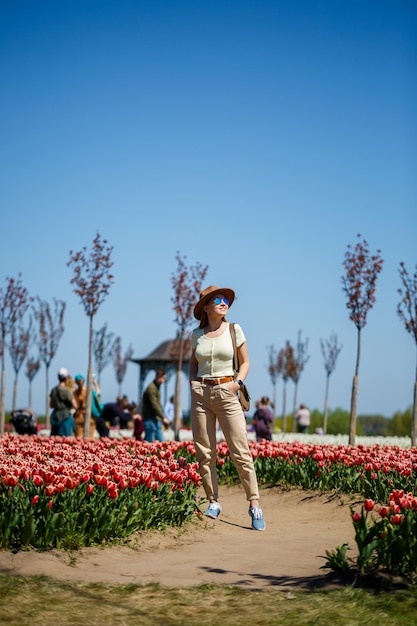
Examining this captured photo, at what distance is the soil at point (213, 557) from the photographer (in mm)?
6066

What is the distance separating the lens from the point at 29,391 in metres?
36.6

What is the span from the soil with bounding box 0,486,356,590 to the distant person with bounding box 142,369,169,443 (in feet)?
25.1

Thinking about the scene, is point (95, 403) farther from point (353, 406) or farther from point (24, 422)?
point (353, 406)

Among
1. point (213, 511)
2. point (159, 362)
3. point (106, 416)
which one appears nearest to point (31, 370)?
point (159, 362)

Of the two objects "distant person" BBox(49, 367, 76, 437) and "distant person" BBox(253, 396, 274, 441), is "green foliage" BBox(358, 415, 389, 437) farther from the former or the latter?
"distant person" BBox(49, 367, 76, 437)

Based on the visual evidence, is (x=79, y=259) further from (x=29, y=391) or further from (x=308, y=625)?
(x=308, y=625)

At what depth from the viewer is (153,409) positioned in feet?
56.1

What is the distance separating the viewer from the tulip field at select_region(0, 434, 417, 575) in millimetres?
6160

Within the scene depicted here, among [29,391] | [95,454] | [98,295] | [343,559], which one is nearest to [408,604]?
[343,559]

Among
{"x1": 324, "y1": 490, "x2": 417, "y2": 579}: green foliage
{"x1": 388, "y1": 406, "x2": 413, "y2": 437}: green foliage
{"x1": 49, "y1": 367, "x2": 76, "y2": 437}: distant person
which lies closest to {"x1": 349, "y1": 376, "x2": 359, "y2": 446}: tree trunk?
{"x1": 49, "y1": 367, "x2": 76, "y2": 437}: distant person

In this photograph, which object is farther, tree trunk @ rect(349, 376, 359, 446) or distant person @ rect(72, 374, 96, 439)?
distant person @ rect(72, 374, 96, 439)

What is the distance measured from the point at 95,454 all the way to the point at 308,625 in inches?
253

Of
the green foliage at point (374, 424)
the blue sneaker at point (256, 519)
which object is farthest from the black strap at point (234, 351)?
the green foliage at point (374, 424)

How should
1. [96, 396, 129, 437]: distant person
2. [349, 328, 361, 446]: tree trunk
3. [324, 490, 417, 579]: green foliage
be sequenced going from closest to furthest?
1. [324, 490, 417, 579]: green foliage
2. [349, 328, 361, 446]: tree trunk
3. [96, 396, 129, 437]: distant person
